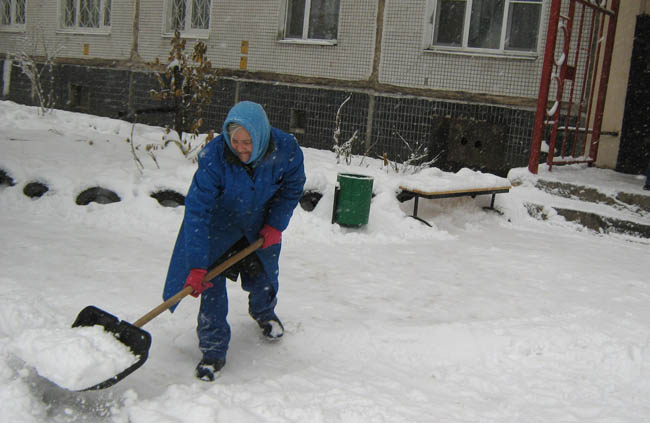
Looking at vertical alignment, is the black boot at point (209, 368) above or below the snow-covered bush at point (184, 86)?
below

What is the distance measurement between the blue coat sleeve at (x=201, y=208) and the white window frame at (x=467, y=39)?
6.41m

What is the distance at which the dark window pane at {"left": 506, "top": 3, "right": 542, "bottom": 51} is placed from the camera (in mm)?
8336

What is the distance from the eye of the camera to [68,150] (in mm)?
6734

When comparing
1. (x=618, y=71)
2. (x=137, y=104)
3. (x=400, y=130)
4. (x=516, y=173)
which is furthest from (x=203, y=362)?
(x=137, y=104)

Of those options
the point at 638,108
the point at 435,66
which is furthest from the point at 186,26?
the point at 638,108

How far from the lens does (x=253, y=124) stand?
9.34ft

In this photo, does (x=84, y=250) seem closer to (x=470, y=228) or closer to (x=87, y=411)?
(x=87, y=411)

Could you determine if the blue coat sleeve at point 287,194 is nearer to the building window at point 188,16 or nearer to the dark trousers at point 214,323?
the dark trousers at point 214,323

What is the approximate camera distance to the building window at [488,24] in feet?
27.5

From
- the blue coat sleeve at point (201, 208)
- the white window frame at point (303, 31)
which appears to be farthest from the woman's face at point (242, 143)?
the white window frame at point (303, 31)

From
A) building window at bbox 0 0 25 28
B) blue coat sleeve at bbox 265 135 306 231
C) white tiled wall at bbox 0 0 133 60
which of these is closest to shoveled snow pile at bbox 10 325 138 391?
blue coat sleeve at bbox 265 135 306 231

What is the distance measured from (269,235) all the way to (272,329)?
59 centimetres

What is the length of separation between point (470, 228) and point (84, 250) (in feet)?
12.3

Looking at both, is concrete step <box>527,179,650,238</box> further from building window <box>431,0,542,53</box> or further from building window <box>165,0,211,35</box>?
building window <box>165,0,211,35</box>
